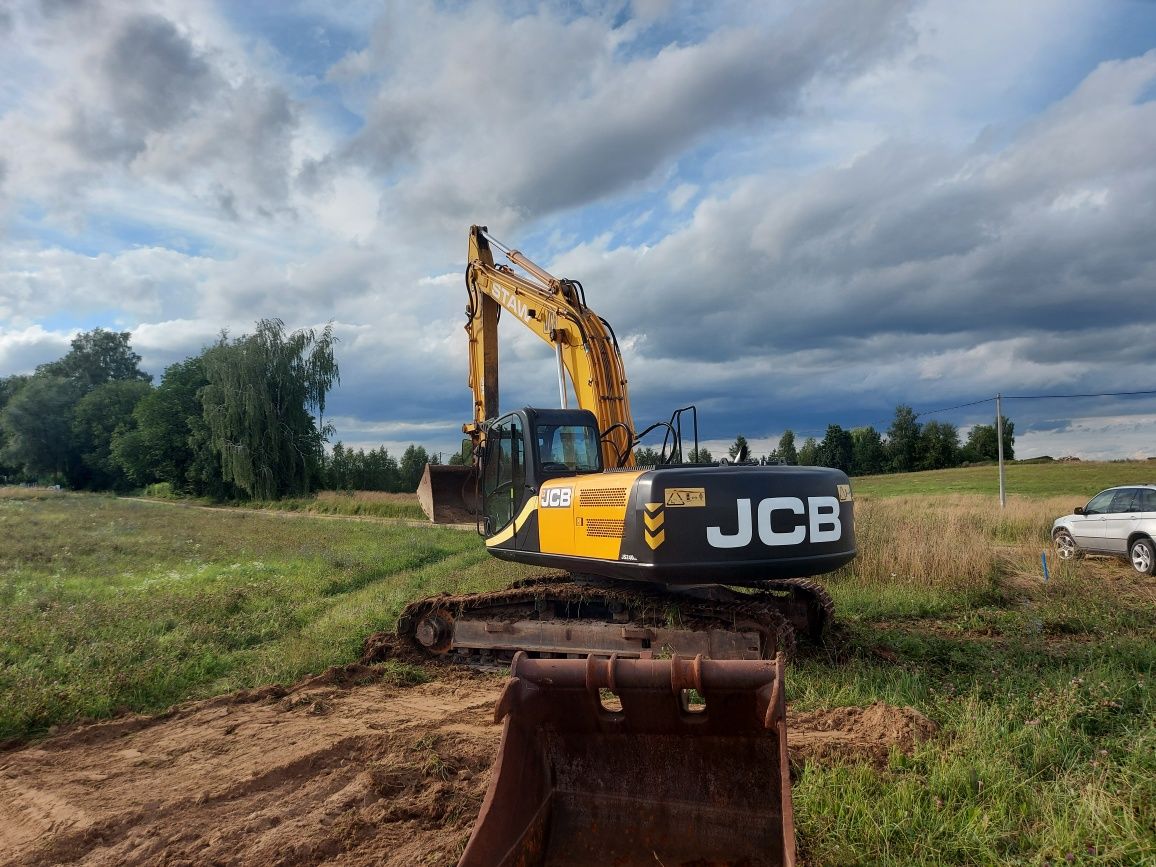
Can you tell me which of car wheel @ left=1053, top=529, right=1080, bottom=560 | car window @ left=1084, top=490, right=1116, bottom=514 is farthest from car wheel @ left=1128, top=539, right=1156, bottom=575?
car wheel @ left=1053, top=529, right=1080, bottom=560

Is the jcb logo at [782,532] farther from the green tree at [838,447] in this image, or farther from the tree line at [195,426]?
the green tree at [838,447]

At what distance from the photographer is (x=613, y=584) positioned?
7195mm

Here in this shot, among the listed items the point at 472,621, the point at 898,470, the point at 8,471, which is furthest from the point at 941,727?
the point at 8,471

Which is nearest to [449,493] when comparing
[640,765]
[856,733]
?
[856,733]

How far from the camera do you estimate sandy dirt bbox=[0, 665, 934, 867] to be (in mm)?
3691

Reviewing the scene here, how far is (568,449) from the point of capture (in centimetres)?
736

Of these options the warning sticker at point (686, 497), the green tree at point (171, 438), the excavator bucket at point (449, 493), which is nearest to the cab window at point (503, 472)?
the warning sticker at point (686, 497)

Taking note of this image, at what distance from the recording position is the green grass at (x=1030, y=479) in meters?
35.6

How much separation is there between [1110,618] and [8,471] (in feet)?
296

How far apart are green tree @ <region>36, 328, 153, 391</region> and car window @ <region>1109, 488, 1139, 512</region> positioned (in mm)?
81417

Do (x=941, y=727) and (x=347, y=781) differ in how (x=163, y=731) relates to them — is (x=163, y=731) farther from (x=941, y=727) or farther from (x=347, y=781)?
(x=941, y=727)

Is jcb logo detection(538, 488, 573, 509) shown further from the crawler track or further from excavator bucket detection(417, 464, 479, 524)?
excavator bucket detection(417, 464, 479, 524)

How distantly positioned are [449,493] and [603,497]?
5.43m

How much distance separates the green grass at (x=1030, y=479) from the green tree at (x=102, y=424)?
58847mm
